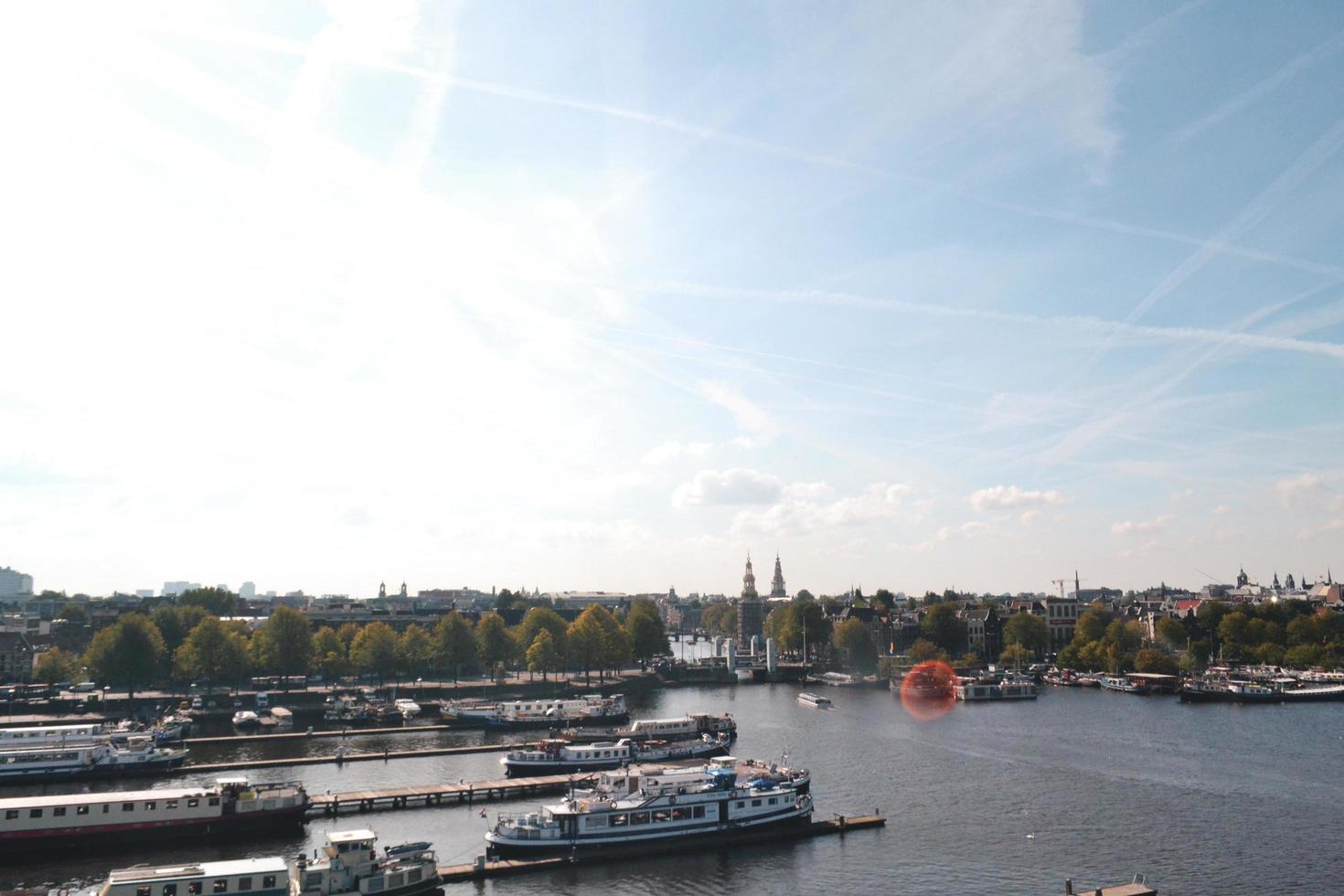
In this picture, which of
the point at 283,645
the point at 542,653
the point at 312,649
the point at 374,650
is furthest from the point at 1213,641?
the point at 283,645

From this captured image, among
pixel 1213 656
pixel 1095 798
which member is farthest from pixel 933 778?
pixel 1213 656

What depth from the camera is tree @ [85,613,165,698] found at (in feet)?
389

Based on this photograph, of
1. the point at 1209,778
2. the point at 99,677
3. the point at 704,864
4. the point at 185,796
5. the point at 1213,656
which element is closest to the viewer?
the point at 704,864

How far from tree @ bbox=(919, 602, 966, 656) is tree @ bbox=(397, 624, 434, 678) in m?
103

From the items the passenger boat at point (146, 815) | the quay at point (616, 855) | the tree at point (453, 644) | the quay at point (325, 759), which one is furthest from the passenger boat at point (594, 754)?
the tree at point (453, 644)

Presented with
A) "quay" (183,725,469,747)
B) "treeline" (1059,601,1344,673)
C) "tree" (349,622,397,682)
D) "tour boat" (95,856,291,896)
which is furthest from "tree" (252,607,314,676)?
"treeline" (1059,601,1344,673)

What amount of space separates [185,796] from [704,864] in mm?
33977

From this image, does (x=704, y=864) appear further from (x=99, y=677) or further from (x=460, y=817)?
(x=99, y=677)

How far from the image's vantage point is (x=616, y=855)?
56375mm

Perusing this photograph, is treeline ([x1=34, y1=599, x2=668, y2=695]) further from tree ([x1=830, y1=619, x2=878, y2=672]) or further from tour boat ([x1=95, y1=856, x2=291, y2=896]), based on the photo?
tour boat ([x1=95, y1=856, x2=291, y2=896])

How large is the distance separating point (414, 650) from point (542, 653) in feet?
64.1

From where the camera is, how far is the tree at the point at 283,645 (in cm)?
12738

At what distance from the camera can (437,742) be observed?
97.2 meters

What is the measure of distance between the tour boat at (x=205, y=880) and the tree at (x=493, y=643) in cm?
9637
